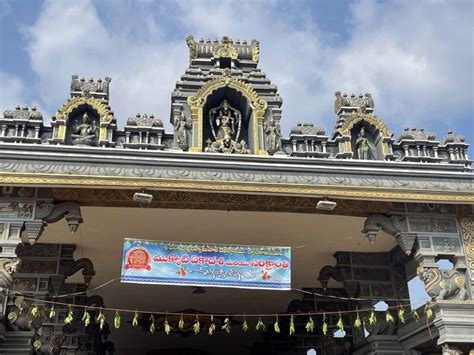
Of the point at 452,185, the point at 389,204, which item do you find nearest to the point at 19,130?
the point at 389,204

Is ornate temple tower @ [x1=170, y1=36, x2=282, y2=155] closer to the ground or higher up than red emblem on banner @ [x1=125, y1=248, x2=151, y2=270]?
higher up

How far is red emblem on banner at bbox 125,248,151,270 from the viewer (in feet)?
35.2

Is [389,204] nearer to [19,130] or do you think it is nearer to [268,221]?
[268,221]

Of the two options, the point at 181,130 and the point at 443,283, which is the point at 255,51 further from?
the point at 443,283

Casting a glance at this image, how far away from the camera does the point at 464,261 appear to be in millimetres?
11305

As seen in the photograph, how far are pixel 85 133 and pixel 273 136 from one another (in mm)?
4329

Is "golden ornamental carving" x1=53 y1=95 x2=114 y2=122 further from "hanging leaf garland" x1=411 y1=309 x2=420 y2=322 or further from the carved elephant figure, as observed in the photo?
"hanging leaf garland" x1=411 y1=309 x2=420 y2=322

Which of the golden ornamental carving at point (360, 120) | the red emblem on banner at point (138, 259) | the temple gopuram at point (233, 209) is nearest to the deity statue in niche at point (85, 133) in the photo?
the temple gopuram at point (233, 209)

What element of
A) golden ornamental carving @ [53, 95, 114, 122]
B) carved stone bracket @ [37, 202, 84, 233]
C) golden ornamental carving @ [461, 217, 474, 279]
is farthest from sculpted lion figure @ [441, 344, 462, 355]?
golden ornamental carving @ [53, 95, 114, 122]

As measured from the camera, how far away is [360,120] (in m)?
13.9

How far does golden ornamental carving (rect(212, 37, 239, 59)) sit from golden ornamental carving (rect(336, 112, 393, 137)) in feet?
11.7

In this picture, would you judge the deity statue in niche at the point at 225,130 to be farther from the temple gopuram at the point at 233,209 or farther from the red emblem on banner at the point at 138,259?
the red emblem on banner at the point at 138,259

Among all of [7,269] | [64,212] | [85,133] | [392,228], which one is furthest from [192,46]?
[7,269]

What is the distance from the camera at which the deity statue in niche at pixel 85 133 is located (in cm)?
1255
